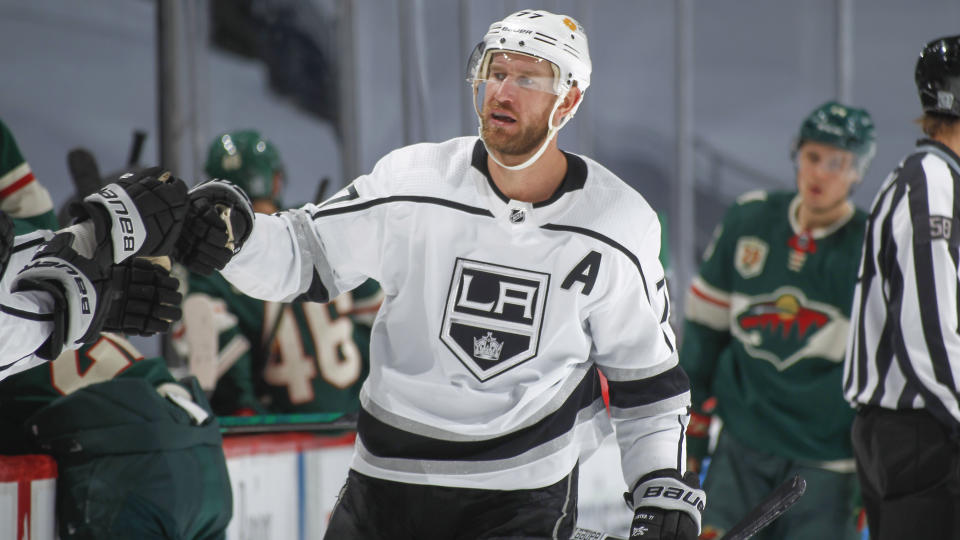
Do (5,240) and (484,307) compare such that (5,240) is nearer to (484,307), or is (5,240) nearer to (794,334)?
(484,307)

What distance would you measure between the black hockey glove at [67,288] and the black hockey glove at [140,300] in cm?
7

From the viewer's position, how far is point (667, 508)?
1.90 metres

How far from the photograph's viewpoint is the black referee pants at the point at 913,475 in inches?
91.1

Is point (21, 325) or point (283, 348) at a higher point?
point (21, 325)

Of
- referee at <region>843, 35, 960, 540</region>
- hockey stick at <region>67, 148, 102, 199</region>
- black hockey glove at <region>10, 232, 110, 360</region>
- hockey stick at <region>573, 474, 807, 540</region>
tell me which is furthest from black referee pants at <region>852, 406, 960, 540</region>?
hockey stick at <region>67, 148, 102, 199</region>

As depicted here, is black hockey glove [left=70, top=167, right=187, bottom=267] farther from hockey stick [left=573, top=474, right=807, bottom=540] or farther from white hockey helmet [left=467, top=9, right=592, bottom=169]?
hockey stick [left=573, top=474, right=807, bottom=540]

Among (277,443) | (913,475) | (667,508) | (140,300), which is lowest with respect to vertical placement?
(277,443)

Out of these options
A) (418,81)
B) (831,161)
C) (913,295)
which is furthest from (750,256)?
(418,81)

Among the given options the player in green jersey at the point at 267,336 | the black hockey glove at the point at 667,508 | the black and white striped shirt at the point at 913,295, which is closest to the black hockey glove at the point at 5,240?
the black hockey glove at the point at 667,508

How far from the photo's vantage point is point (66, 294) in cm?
158

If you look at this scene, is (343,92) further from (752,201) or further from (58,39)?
(752,201)

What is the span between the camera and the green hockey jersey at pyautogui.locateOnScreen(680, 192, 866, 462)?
10.1ft

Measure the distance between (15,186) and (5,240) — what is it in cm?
82

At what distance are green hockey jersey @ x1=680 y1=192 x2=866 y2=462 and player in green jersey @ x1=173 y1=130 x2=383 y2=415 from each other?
0.99 metres
